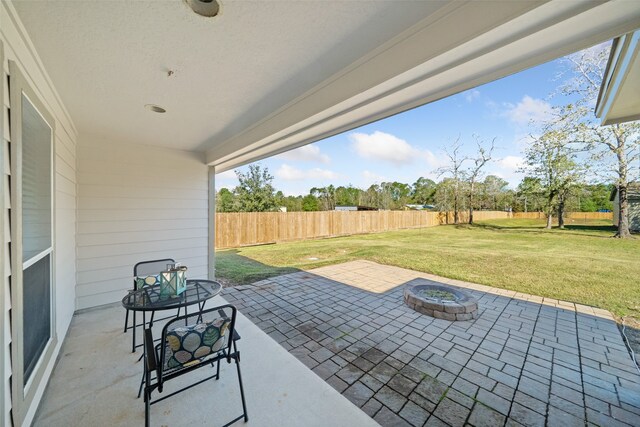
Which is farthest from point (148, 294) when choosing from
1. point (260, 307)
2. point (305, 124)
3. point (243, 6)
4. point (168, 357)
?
point (243, 6)

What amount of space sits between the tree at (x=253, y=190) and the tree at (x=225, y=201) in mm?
521

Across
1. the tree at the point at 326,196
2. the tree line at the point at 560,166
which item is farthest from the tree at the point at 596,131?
the tree at the point at 326,196

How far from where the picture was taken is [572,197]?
45.5ft

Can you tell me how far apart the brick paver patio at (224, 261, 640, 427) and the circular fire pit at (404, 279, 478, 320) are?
121 millimetres

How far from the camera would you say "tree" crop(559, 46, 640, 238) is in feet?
26.5

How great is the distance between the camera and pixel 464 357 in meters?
2.49

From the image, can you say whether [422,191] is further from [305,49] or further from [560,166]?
[305,49]

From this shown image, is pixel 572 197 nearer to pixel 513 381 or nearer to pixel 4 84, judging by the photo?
pixel 513 381

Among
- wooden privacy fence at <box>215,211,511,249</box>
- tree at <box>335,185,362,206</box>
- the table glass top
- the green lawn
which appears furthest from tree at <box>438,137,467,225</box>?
the table glass top

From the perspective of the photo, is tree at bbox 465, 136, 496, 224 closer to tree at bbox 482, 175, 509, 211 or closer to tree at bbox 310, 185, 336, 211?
tree at bbox 482, 175, 509, 211

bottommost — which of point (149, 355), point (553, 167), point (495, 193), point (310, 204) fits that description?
point (149, 355)

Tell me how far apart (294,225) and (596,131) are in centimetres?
1228

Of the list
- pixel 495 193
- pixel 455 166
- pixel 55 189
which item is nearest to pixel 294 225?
pixel 55 189

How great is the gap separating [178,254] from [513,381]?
15.5 feet
